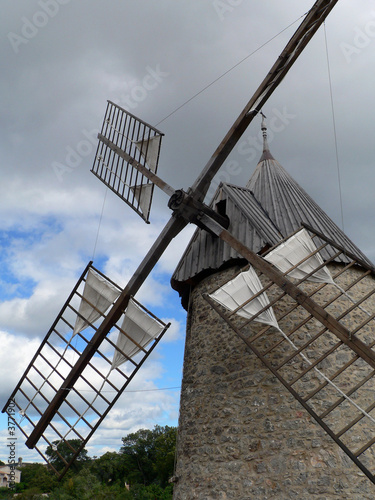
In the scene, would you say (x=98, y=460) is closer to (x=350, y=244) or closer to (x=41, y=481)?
(x=41, y=481)

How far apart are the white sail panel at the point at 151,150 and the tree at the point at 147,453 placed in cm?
1866

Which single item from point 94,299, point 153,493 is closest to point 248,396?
point 94,299

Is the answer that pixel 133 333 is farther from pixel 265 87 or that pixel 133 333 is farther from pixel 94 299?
pixel 265 87

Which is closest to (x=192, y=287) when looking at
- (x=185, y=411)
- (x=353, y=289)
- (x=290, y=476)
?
(x=185, y=411)

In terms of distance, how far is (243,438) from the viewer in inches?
177

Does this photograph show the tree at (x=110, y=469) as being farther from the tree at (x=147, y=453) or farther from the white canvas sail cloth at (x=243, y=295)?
the white canvas sail cloth at (x=243, y=295)

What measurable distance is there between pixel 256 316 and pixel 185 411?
5.74ft

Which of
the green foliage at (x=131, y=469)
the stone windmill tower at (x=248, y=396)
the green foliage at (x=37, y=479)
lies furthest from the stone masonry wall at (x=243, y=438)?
the green foliage at (x=37, y=479)

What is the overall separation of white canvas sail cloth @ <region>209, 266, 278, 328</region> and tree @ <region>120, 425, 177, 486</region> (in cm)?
1958

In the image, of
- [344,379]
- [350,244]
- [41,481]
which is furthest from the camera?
[41,481]

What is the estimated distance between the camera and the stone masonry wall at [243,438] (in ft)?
13.1

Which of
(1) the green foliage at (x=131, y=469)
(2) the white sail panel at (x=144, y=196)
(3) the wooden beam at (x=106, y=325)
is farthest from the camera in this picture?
(1) the green foliage at (x=131, y=469)

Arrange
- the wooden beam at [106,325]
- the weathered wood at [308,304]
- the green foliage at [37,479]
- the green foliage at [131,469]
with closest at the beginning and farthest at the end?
the weathered wood at [308,304] < the wooden beam at [106,325] < the green foliage at [131,469] < the green foliage at [37,479]

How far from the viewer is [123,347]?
5.38 m
